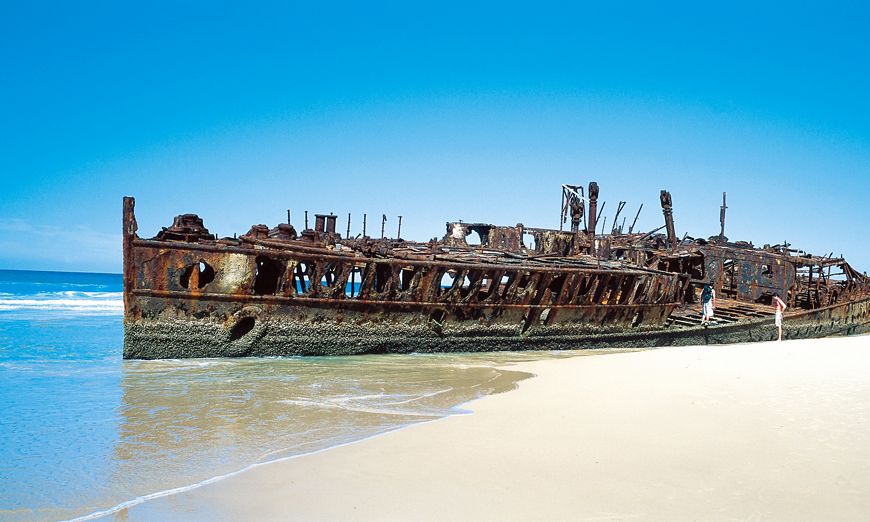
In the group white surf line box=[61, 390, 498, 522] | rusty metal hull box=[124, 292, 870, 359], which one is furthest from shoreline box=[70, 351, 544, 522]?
rusty metal hull box=[124, 292, 870, 359]

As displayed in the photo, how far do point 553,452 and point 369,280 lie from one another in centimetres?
765

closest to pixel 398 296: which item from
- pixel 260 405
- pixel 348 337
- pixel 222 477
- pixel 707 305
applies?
pixel 348 337

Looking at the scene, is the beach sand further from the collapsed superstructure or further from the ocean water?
the collapsed superstructure

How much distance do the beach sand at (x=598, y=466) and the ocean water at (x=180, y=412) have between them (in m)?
0.56

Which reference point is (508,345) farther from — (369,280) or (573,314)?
(369,280)

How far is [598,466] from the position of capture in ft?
16.0

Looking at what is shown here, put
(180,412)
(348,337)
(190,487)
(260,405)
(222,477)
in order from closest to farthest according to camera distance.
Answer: (190,487)
(222,477)
(180,412)
(260,405)
(348,337)

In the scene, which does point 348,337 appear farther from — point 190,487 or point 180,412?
point 190,487

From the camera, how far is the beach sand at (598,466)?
4059 millimetres

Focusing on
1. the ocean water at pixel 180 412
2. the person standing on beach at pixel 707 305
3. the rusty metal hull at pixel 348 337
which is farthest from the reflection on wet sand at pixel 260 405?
the person standing on beach at pixel 707 305

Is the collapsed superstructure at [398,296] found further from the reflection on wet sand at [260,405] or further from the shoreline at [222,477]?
the shoreline at [222,477]

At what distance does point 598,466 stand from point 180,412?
16.1 ft

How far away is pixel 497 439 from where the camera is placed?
5.81m

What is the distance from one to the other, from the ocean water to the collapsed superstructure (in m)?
0.55
